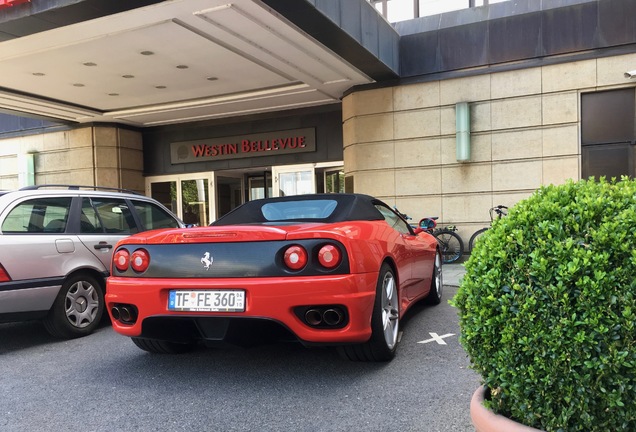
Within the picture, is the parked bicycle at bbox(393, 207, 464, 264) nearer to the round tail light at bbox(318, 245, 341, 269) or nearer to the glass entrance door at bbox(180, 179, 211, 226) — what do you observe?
the glass entrance door at bbox(180, 179, 211, 226)

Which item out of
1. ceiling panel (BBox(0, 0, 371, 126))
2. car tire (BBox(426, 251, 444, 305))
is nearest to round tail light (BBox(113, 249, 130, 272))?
car tire (BBox(426, 251, 444, 305))

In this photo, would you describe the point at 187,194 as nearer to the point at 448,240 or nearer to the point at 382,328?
the point at 448,240

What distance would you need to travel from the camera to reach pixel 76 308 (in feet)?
15.5

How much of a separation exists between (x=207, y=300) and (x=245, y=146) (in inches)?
419

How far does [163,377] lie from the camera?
3.45m

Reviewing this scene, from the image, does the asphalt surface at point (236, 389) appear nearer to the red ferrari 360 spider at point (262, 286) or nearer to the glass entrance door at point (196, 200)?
the red ferrari 360 spider at point (262, 286)

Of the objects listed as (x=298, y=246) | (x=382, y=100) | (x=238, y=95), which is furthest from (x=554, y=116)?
(x=298, y=246)

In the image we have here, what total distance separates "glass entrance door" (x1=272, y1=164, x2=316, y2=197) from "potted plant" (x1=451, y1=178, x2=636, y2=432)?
10.8 metres

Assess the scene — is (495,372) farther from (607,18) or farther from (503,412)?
(607,18)

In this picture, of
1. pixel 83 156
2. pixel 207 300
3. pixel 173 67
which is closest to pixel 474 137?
pixel 173 67

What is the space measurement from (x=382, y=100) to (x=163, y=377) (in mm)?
8446

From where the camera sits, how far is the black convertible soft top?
151 inches

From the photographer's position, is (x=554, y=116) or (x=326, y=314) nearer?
(x=326, y=314)

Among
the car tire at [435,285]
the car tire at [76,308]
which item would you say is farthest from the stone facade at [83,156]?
the car tire at [435,285]
